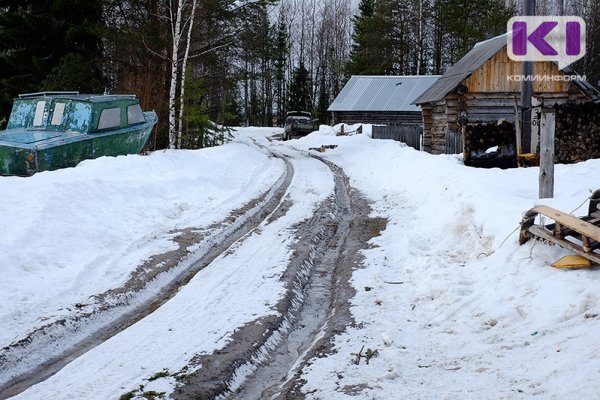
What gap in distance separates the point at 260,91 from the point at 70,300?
62692 millimetres

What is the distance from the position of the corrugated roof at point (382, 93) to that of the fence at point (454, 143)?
19598 millimetres

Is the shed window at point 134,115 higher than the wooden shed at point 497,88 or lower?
lower

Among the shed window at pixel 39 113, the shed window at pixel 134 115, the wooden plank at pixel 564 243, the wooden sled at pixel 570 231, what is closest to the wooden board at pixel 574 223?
the wooden sled at pixel 570 231

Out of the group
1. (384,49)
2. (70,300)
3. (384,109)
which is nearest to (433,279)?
(70,300)

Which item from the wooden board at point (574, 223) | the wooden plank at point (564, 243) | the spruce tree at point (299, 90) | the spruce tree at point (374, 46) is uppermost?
the spruce tree at point (374, 46)

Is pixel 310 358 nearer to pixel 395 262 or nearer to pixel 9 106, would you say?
pixel 395 262

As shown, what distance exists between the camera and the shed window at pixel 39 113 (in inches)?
498

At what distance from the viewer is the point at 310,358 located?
4266 millimetres

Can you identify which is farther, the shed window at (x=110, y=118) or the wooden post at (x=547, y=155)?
the shed window at (x=110, y=118)

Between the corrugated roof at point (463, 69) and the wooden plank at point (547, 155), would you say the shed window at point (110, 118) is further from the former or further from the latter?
the corrugated roof at point (463, 69)

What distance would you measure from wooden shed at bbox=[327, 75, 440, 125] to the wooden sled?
31.4m

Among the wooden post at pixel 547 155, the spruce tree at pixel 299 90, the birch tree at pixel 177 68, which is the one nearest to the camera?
the wooden post at pixel 547 155

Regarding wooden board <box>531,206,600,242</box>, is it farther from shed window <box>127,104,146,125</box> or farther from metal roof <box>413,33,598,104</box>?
metal roof <box>413,33,598,104</box>

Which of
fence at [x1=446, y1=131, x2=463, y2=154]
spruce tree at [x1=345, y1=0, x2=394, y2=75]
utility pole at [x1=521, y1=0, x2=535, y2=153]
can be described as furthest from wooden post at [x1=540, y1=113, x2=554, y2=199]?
spruce tree at [x1=345, y1=0, x2=394, y2=75]
